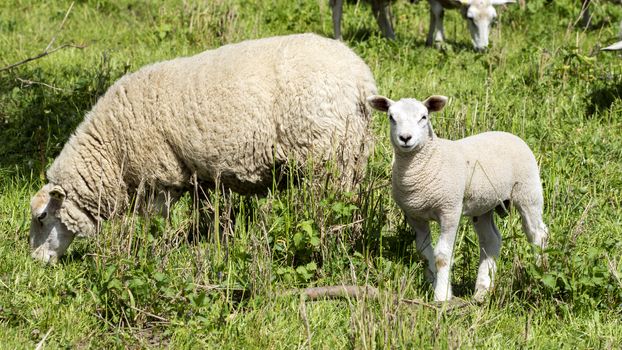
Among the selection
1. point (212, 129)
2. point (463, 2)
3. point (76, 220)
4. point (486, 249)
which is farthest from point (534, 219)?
point (463, 2)

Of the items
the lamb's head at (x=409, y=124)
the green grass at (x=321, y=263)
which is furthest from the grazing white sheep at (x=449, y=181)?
the green grass at (x=321, y=263)

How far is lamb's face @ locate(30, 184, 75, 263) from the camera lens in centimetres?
590

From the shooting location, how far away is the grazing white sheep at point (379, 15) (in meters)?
10.8

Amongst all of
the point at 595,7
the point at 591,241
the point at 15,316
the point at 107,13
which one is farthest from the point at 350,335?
the point at 595,7

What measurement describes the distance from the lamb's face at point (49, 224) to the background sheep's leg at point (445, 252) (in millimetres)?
2468

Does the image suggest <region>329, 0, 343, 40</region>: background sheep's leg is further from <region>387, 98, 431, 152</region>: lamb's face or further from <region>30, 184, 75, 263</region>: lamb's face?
<region>387, 98, 431, 152</region>: lamb's face

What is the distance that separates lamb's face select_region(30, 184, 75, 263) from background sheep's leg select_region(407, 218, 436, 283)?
2.31 meters

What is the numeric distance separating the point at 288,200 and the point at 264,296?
0.75 m

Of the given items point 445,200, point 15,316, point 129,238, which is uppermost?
point 445,200

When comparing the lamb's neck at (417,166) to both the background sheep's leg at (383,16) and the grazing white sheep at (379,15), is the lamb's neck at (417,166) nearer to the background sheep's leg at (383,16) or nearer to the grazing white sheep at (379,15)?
the grazing white sheep at (379,15)

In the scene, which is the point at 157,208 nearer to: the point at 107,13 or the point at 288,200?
the point at 288,200

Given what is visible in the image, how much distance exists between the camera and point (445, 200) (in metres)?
4.62

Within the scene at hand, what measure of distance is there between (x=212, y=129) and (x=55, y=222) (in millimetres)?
1221

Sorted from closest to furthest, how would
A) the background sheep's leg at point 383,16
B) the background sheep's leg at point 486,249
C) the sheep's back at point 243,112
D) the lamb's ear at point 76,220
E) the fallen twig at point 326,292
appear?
the fallen twig at point 326,292 → the background sheep's leg at point 486,249 → the sheep's back at point 243,112 → the lamb's ear at point 76,220 → the background sheep's leg at point 383,16
